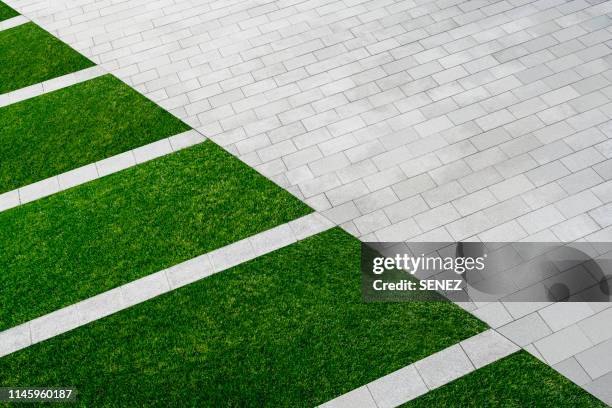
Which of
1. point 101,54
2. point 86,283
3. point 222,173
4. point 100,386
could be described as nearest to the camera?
point 100,386

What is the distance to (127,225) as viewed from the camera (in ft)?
28.5

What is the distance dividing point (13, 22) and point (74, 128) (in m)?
4.90

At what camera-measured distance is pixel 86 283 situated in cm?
808

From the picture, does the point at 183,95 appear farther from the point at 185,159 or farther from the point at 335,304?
the point at 335,304

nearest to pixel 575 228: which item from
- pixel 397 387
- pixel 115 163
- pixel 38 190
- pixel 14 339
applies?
pixel 397 387

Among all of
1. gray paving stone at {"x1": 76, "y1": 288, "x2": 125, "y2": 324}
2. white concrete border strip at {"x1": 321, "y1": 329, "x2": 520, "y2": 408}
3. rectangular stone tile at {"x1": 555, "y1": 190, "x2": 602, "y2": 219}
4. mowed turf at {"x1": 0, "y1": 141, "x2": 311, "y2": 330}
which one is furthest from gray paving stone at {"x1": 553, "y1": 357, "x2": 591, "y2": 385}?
gray paving stone at {"x1": 76, "y1": 288, "x2": 125, "y2": 324}

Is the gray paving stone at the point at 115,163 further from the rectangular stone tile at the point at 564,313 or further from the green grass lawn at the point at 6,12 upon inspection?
the rectangular stone tile at the point at 564,313

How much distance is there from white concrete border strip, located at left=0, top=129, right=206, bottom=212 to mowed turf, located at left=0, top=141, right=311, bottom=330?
0.56 ft

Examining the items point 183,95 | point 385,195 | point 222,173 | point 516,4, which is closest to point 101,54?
point 183,95

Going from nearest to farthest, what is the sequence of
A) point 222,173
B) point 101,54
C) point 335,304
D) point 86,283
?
point 335,304 → point 86,283 → point 222,173 → point 101,54

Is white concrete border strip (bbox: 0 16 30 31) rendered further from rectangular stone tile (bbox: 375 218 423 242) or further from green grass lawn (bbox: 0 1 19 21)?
rectangular stone tile (bbox: 375 218 423 242)

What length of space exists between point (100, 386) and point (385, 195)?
17.1 ft

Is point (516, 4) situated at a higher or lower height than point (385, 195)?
higher

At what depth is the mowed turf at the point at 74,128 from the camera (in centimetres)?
982
